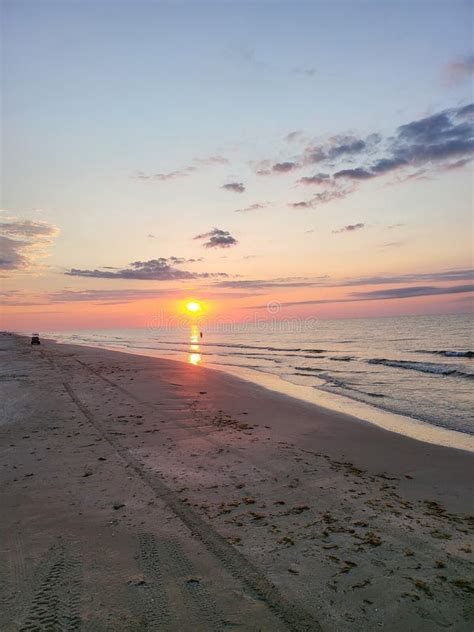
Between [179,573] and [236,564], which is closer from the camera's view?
[179,573]

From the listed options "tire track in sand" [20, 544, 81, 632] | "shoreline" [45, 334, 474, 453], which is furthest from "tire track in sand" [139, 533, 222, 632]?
"shoreline" [45, 334, 474, 453]

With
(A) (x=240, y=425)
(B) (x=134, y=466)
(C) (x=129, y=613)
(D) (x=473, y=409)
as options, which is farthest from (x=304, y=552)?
(D) (x=473, y=409)

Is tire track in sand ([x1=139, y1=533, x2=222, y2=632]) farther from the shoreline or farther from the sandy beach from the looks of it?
the shoreline

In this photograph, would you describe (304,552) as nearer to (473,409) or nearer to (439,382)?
(473,409)

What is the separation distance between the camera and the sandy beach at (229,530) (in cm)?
380

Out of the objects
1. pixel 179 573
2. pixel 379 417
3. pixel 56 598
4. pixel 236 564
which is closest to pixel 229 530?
pixel 236 564

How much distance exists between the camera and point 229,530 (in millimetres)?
5230

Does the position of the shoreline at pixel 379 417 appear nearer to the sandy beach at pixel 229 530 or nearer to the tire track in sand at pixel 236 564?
the sandy beach at pixel 229 530

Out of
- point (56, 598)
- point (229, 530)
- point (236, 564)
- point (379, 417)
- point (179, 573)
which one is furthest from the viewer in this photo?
point (379, 417)

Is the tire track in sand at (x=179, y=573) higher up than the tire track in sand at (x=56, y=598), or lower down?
lower down

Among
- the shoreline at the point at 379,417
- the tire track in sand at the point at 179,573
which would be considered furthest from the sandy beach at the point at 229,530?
the shoreline at the point at 379,417

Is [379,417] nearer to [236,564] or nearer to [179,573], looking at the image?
[236,564]

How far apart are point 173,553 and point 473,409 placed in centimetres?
1404

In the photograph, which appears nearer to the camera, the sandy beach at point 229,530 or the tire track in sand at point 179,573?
the tire track in sand at point 179,573
